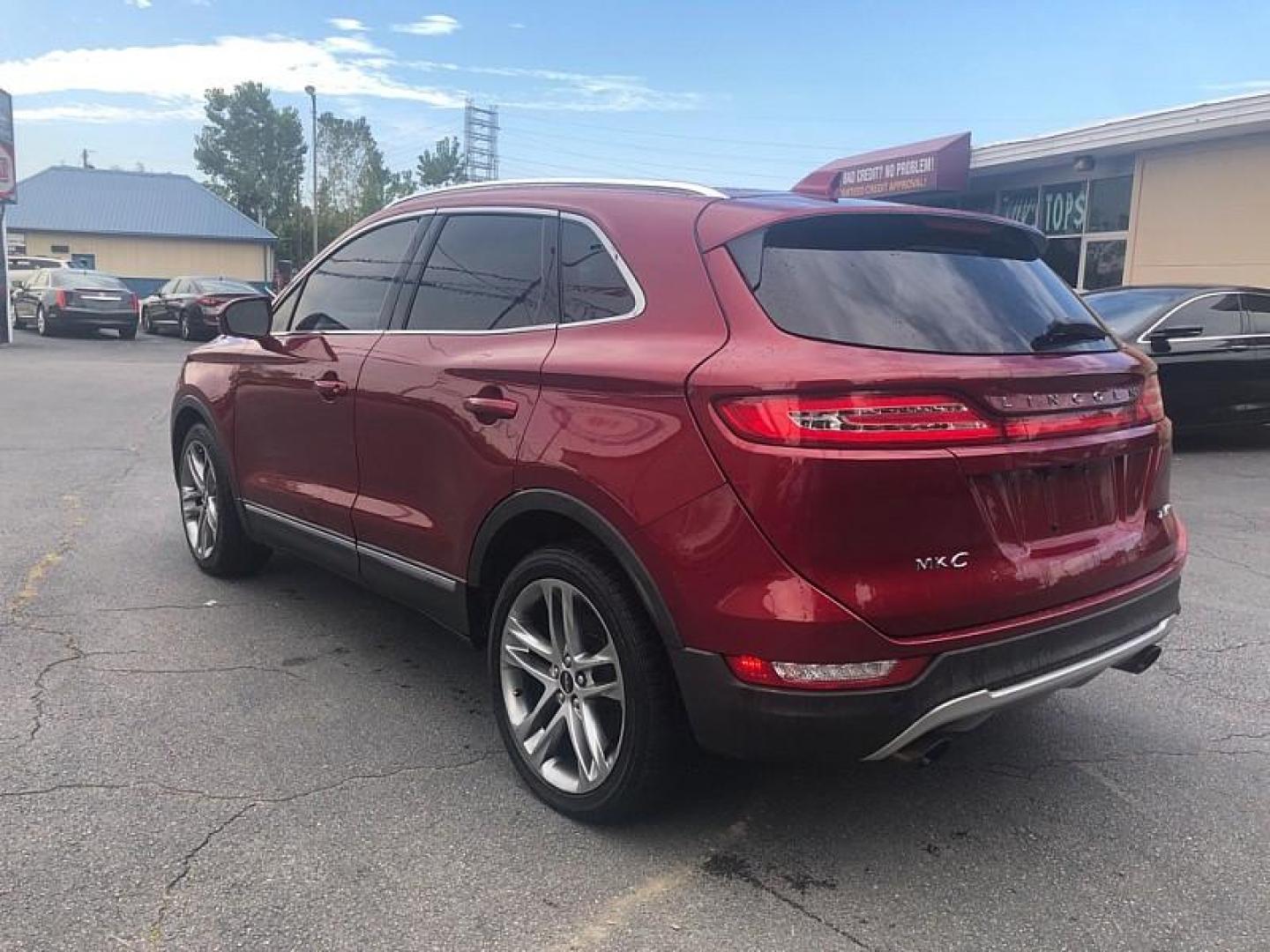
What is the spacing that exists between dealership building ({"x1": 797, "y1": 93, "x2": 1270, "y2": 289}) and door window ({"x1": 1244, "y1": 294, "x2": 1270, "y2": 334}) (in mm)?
5220

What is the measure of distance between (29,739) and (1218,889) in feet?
11.7

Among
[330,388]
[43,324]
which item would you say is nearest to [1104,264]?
[330,388]

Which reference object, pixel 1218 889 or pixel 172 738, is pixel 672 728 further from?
pixel 172 738

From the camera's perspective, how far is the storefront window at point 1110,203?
17.3m

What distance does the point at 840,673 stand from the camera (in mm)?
2467

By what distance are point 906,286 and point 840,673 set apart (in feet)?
3.42

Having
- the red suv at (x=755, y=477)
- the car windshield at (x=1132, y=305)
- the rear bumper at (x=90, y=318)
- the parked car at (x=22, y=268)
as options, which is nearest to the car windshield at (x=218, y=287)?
the rear bumper at (x=90, y=318)

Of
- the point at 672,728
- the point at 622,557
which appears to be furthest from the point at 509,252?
the point at 672,728

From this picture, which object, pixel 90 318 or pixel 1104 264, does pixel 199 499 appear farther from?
pixel 90 318

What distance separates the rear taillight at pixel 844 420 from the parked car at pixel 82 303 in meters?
25.2

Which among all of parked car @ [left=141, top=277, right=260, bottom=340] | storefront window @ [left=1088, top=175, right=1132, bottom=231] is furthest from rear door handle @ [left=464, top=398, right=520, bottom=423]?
parked car @ [left=141, top=277, right=260, bottom=340]

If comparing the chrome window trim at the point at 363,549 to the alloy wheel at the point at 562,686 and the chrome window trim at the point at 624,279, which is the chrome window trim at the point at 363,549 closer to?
the alloy wheel at the point at 562,686

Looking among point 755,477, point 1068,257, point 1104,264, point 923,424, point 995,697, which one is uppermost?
point 1068,257

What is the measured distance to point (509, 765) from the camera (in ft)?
11.2
